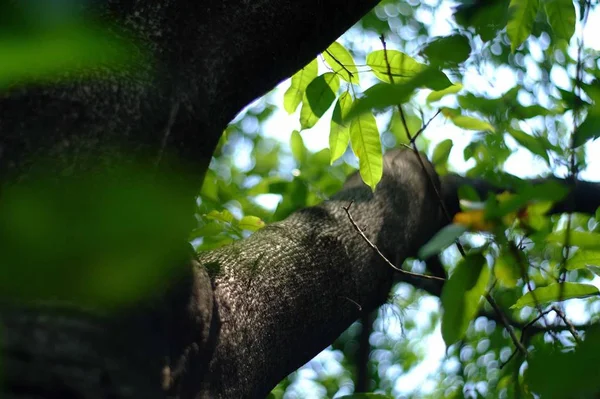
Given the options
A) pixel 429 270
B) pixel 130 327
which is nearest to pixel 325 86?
pixel 130 327

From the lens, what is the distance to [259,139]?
4965 millimetres

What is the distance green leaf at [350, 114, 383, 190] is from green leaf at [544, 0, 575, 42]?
53 cm

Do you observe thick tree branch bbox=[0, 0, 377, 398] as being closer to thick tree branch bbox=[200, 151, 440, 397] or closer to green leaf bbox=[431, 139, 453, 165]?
thick tree branch bbox=[200, 151, 440, 397]

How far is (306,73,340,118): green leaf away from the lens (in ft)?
5.92

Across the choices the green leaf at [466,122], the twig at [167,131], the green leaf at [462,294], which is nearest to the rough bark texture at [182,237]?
the twig at [167,131]

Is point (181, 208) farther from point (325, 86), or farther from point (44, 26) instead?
point (325, 86)

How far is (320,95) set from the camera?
1814 mm

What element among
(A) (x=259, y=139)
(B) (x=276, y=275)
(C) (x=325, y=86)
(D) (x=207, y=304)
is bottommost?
(D) (x=207, y=304)

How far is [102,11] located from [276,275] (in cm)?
80

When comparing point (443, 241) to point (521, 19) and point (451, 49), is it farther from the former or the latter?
point (521, 19)

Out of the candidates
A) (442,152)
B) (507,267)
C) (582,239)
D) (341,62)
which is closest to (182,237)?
(507,267)

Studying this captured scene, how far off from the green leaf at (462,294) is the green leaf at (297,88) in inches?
44.9

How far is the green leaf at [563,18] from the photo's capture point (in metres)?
1.57

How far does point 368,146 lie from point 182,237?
51.1 inches
